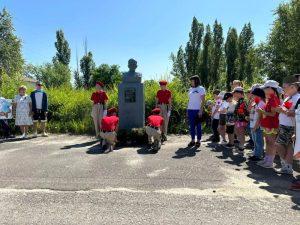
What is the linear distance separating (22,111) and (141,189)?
288 inches

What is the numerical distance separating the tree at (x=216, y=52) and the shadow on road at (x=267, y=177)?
124 feet

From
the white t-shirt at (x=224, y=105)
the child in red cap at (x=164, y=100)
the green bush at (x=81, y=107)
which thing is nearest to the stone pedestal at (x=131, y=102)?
the child in red cap at (x=164, y=100)

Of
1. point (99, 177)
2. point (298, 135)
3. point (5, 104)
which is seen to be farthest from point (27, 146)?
point (298, 135)

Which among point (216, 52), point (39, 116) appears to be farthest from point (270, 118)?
point (216, 52)

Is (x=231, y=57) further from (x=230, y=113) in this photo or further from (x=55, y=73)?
(x=230, y=113)

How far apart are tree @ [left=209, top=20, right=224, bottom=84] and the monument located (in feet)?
115

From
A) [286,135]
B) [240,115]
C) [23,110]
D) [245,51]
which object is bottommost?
[286,135]

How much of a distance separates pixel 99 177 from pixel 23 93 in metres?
6.51

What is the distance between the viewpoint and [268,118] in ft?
25.1

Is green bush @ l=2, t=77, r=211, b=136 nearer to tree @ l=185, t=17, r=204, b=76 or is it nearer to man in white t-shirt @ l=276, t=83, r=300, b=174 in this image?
man in white t-shirt @ l=276, t=83, r=300, b=174

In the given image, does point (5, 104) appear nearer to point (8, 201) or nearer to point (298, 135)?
point (8, 201)

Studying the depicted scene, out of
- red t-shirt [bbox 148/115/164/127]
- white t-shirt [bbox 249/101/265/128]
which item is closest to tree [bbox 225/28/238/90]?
red t-shirt [bbox 148/115/164/127]

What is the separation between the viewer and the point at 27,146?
414 inches

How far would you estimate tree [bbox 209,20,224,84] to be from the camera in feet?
154
